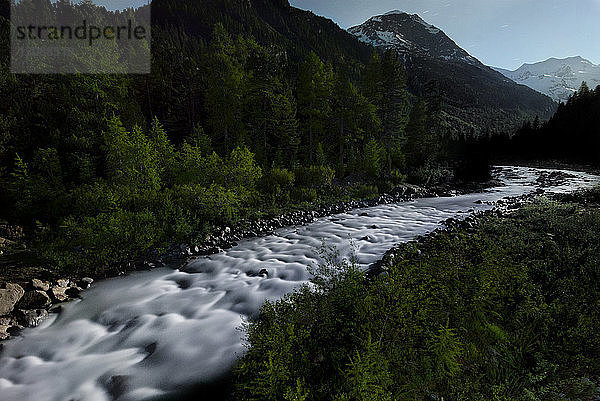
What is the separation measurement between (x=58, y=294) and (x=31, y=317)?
1063mm

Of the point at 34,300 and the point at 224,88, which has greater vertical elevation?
the point at 224,88

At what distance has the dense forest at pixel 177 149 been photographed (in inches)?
448

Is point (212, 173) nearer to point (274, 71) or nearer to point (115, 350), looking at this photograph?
point (115, 350)

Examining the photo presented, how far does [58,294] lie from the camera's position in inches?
301

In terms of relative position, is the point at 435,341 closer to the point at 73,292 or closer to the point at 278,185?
the point at 73,292

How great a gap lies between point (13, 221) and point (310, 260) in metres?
15.5

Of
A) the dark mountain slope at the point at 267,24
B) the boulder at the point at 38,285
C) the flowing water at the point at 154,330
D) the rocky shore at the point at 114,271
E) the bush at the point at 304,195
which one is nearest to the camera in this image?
the flowing water at the point at 154,330

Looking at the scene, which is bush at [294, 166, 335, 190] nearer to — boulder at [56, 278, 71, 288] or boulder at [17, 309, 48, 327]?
boulder at [56, 278, 71, 288]

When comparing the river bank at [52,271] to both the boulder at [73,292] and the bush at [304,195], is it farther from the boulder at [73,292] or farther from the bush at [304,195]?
the bush at [304,195]

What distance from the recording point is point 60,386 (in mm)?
5113

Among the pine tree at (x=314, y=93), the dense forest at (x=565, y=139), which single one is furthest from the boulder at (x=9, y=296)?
the dense forest at (x=565, y=139)

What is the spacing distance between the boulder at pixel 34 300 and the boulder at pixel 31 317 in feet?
1.15

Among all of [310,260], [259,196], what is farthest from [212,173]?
[310,260]

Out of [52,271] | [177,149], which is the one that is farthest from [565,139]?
[52,271]
